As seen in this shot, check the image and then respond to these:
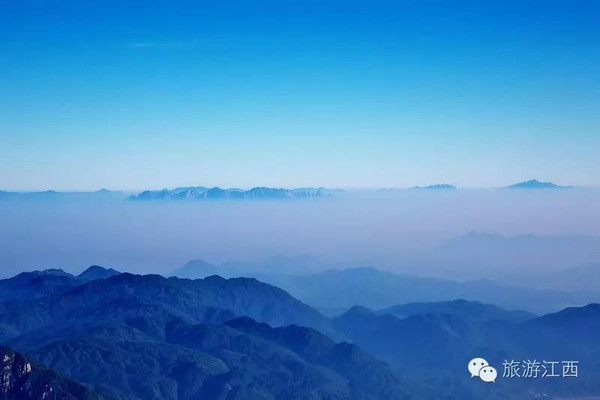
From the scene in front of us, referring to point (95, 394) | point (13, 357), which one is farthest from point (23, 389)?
point (95, 394)

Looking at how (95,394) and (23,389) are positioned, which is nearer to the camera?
(23,389)

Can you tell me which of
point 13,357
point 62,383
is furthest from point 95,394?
point 13,357

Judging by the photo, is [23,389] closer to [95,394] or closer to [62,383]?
[62,383]

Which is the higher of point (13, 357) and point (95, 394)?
point (13, 357)

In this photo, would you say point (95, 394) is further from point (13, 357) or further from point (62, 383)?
point (13, 357)
